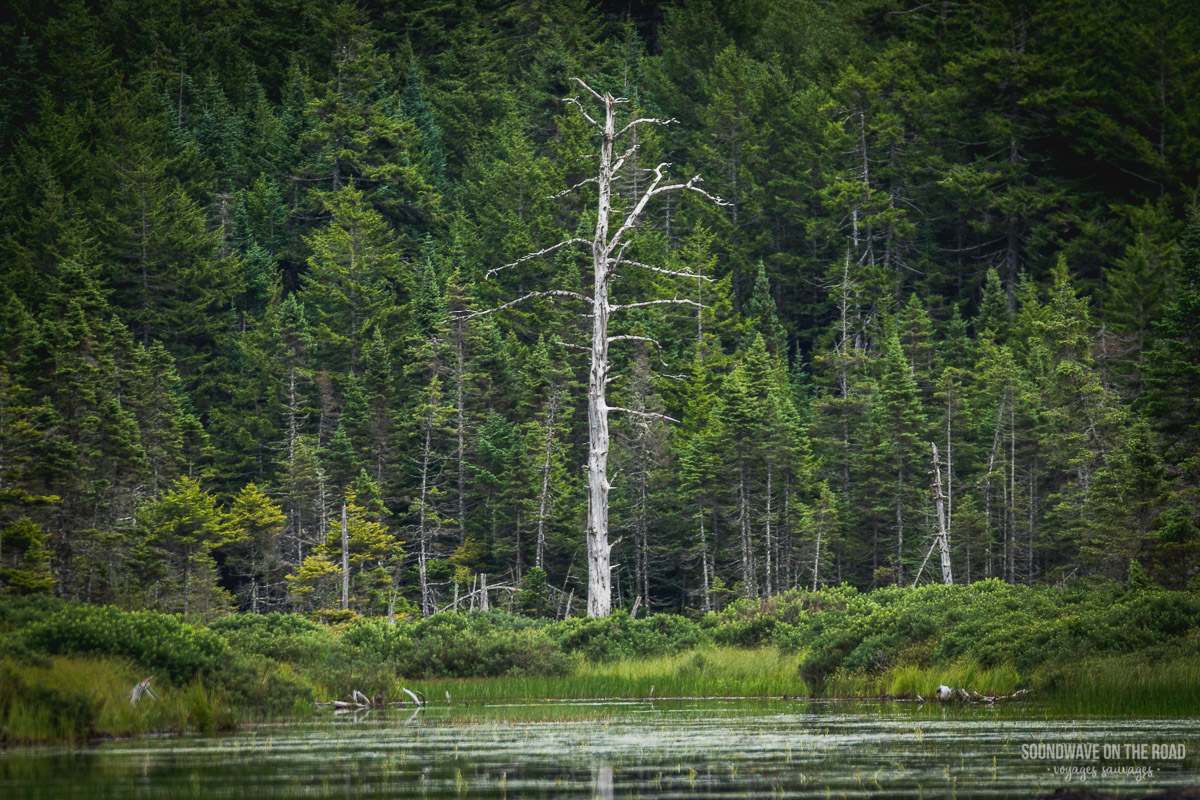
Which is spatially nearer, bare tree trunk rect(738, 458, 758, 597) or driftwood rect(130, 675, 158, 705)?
driftwood rect(130, 675, 158, 705)

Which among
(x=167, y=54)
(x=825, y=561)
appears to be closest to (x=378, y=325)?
(x=825, y=561)

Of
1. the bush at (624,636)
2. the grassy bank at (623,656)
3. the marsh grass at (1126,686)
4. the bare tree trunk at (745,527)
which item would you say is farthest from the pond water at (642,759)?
the bare tree trunk at (745,527)

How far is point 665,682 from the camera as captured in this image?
2530 cm

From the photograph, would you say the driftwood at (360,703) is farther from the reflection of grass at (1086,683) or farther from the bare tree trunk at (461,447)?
the bare tree trunk at (461,447)

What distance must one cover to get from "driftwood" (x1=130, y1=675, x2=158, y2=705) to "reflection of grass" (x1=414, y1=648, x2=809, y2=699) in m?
7.05

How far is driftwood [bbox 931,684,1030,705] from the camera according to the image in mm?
20703

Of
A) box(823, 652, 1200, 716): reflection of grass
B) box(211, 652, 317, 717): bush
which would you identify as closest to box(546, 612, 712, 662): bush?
box(823, 652, 1200, 716): reflection of grass

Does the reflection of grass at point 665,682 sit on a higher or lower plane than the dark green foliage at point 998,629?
lower

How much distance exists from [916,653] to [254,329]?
179 ft

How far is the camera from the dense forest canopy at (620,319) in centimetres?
5025

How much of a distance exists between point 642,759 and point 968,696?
900 cm

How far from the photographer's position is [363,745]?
51.2 feet

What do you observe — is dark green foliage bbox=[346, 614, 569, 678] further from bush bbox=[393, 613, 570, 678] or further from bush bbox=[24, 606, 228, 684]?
bush bbox=[24, 606, 228, 684]

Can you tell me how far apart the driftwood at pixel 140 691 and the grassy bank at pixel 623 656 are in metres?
0.13
